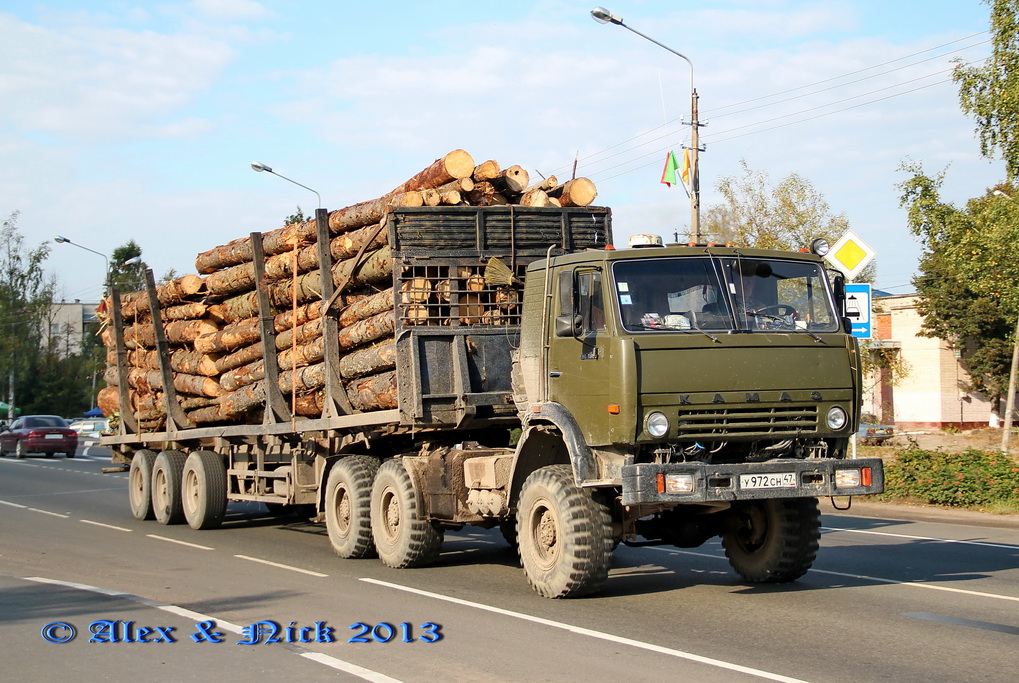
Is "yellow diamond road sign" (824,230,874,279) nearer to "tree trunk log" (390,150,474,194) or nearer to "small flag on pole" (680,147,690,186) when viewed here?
"tree trunk log" (390,150,474,194)

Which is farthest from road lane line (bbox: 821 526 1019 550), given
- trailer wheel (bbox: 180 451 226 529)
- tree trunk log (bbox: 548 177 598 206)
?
trailer wheel (bbox: 180 451 226 529)

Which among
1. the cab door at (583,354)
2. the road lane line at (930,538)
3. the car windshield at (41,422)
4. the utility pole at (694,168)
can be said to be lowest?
the road lane line at (930,538)

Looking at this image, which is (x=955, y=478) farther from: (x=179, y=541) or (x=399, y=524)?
(x=179, y=541)

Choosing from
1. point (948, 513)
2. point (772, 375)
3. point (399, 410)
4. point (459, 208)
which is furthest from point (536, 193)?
point (948, 513)

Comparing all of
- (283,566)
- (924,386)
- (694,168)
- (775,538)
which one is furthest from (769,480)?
(924,386)

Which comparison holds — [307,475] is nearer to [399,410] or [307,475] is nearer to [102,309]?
[399,410]

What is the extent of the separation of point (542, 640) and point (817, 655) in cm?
175

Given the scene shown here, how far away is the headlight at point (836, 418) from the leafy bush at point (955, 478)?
23.0 ft

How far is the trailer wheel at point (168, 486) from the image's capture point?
16688 millimetres

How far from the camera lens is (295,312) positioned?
1370cm

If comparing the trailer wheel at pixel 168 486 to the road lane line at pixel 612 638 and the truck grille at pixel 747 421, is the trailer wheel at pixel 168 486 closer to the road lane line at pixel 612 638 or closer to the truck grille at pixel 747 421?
the road lane line at pixel 612 638

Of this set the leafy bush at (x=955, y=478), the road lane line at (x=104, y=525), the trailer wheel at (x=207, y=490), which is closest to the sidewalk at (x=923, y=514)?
the leafy bush at (x=955, y=478)

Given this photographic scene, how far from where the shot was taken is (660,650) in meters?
7.07

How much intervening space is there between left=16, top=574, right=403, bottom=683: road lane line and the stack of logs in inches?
123
